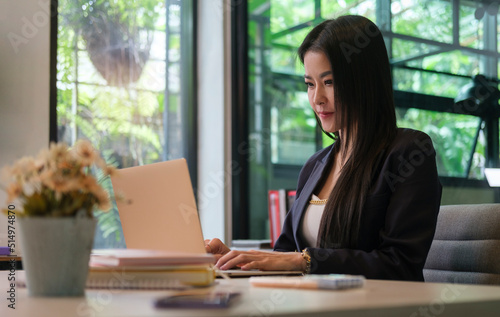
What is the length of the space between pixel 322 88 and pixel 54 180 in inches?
43.5

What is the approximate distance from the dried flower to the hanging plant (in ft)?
8.28

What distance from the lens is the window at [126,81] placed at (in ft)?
10.4

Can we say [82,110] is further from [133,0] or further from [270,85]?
[270,85]

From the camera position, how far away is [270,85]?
3.45m

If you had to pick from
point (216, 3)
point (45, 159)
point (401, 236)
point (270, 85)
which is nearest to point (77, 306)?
point (45, 159)

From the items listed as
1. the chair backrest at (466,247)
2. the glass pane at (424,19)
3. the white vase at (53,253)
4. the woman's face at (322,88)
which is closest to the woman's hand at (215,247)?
the woman's face at (322,88)

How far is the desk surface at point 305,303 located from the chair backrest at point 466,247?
2.09 ft

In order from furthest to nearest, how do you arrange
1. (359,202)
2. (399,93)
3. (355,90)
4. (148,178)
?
(399,93) → (355,90) → (359,202) → (148,178)

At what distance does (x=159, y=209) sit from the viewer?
3.88ft

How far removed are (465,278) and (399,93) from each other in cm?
128

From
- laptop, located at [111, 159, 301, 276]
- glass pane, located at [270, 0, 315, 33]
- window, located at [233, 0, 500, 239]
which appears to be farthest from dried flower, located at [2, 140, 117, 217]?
glass pane, located at [270, 0, 315, 33]

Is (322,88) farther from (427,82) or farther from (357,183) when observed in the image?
(427,82)

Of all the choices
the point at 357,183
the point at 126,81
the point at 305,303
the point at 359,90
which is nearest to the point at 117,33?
the point at 126,81

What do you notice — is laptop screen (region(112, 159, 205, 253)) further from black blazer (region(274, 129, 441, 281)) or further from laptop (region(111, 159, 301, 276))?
black blazer (region(274, 129, 441, 281))
